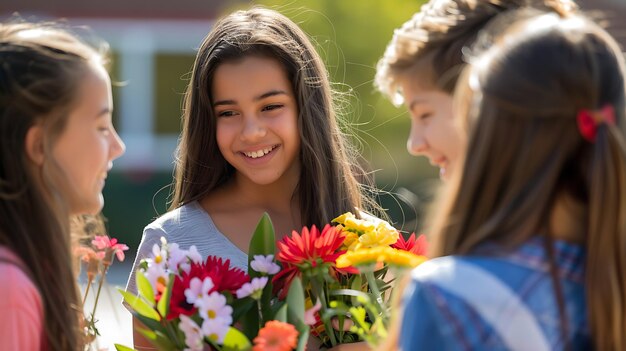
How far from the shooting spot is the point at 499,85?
1386mm

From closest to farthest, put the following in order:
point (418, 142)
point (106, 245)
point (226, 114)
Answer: point (418, 142) < point (106, 245) < point (226, 114)

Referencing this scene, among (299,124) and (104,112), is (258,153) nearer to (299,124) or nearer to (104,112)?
(299,124)

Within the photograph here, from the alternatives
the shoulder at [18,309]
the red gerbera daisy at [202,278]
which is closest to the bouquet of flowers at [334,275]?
the red gerbera daisy at [202,278]

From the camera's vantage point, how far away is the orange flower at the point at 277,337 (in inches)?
66.3

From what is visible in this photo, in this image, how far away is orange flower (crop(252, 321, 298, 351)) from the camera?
1685mm

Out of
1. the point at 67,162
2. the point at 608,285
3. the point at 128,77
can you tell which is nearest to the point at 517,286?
the point at 608,285

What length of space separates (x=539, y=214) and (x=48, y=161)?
36.9 inches

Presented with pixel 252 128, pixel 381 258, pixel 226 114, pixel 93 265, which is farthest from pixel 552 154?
pixel 226 114

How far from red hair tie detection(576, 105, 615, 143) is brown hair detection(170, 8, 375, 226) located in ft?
4.42

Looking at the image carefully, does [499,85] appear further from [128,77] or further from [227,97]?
[128,77]

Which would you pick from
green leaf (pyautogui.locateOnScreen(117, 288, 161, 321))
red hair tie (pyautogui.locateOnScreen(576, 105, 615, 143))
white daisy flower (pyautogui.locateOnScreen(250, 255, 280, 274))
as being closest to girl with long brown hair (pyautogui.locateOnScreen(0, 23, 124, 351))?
green leaf (pyautogui.locateOnScreen(117, 288, 161, 321))

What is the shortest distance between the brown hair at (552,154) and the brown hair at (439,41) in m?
0.45

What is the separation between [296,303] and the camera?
1860 mm

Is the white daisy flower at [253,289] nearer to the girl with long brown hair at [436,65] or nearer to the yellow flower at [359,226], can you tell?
the yellow flower at [359,226]
